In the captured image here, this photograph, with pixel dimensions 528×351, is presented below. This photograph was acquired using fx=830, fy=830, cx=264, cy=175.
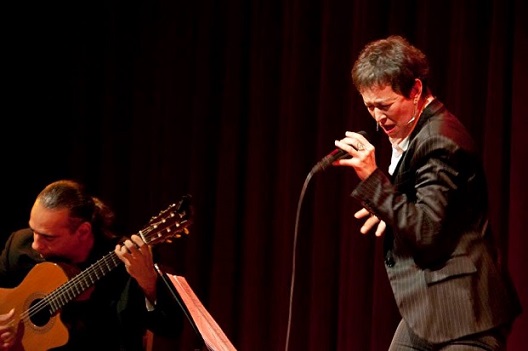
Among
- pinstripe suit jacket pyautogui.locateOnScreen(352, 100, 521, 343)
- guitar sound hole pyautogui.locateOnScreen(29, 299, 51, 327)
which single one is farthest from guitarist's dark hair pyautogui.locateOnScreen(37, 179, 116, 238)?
pinstripe suit jacket pyautogui.locateOnScreen(352, 100, 521, 343)

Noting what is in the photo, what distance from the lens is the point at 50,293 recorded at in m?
3.22

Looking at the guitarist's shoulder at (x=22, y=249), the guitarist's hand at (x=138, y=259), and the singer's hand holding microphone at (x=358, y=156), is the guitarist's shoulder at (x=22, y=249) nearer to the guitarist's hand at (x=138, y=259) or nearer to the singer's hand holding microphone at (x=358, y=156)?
the guitarist's hand at (x=138, y=259)

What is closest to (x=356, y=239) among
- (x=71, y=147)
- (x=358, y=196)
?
(x=358, y=196)

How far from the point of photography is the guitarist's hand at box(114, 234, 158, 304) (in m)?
2.99

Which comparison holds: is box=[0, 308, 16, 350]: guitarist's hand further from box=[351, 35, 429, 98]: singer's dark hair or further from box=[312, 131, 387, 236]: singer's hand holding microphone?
box=[351, 35, 429, 98]: singer's dark hair

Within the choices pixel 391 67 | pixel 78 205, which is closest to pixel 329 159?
pixel 391 67

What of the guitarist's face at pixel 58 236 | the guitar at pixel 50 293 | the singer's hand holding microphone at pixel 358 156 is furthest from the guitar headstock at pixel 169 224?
the singer's hand holding microphone at pixel 358 156

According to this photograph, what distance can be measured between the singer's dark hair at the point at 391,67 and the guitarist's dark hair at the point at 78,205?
139 cm

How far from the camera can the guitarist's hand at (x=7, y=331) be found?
3.24 metres

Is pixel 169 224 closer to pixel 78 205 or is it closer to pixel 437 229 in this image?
pixel 78 205

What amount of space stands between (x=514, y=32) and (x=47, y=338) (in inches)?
89.5

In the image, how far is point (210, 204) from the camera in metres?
4.73

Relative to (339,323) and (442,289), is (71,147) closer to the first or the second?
(339,323)

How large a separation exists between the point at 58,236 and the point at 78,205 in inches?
6.0
